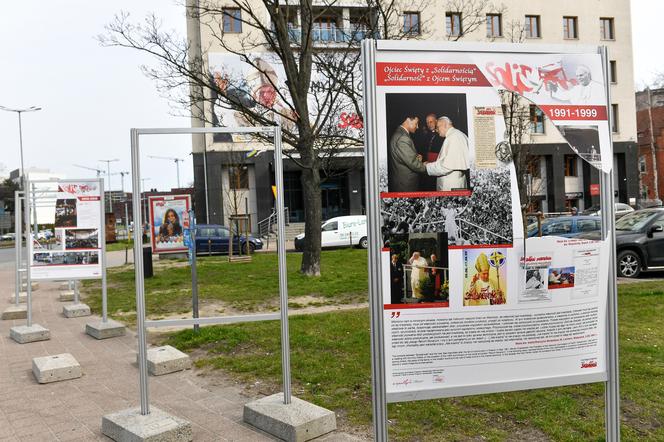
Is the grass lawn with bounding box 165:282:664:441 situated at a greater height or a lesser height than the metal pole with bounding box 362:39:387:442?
lesser

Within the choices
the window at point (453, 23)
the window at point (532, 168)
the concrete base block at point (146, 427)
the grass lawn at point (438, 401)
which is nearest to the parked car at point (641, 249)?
the window at point (532, 168)

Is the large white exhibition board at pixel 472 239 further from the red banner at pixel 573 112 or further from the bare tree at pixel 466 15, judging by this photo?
the bare tree at pixel 466 15

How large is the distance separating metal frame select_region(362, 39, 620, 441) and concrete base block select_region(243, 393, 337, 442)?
1.37m

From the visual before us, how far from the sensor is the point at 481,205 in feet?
9.48

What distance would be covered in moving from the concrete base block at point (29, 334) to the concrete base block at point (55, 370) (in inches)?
85.3

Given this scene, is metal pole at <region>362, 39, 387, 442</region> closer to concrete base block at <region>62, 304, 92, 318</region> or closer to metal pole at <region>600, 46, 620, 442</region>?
metal pole at <region>600, 46, 620, 442</region>

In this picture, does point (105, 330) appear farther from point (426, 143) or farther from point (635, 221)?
point (635, 221)

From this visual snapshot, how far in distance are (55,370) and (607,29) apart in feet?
165

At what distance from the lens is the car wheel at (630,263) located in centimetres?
1284

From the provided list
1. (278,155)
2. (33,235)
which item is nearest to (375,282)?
(278,155)

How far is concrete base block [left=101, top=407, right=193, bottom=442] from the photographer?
13.6 feet

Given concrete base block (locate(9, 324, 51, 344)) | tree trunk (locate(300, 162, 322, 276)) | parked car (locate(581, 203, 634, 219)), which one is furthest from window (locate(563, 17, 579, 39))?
concrete base block (locate(9, 324, 51, 344))

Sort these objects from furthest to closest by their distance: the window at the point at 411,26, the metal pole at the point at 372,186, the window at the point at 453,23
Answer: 1. the window at the point at 453,23
2. the window at the point at 411,26
3. the metal pole at the point at 372,186

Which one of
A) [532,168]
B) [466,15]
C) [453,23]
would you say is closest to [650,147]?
[453,23]
